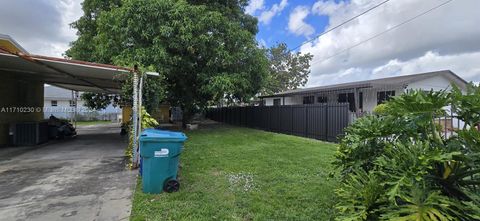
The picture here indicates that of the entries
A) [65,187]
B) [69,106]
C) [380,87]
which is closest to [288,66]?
[380,87]

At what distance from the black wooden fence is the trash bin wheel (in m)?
4.60

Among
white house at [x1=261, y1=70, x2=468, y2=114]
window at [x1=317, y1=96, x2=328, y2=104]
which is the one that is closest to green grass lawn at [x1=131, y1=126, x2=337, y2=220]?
white house at [x1=261, y1=70, x2=468, y2=114]

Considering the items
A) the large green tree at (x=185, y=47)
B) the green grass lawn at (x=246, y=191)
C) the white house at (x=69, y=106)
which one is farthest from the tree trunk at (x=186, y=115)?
the white house at (x=69, y=106)

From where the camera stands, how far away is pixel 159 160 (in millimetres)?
4766

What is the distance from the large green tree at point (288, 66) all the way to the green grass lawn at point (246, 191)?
1286 inches

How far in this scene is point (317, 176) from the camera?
5.86 meters

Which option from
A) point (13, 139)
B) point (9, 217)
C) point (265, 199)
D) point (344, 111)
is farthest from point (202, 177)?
point (13, 139)

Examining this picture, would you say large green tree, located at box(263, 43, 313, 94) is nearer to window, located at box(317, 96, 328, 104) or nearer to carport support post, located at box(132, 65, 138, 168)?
window, located at box(317, 96, 328, 104)

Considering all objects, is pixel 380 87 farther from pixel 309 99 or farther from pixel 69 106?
pixel 69 106

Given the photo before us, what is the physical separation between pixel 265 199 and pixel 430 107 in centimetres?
257

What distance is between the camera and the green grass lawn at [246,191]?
3.98 m

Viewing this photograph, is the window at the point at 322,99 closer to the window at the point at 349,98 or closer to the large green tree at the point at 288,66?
the window at the point at 349,98

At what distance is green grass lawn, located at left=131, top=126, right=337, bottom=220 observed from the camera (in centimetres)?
398

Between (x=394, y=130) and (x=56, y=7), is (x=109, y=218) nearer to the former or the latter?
(x=394, y=130)
